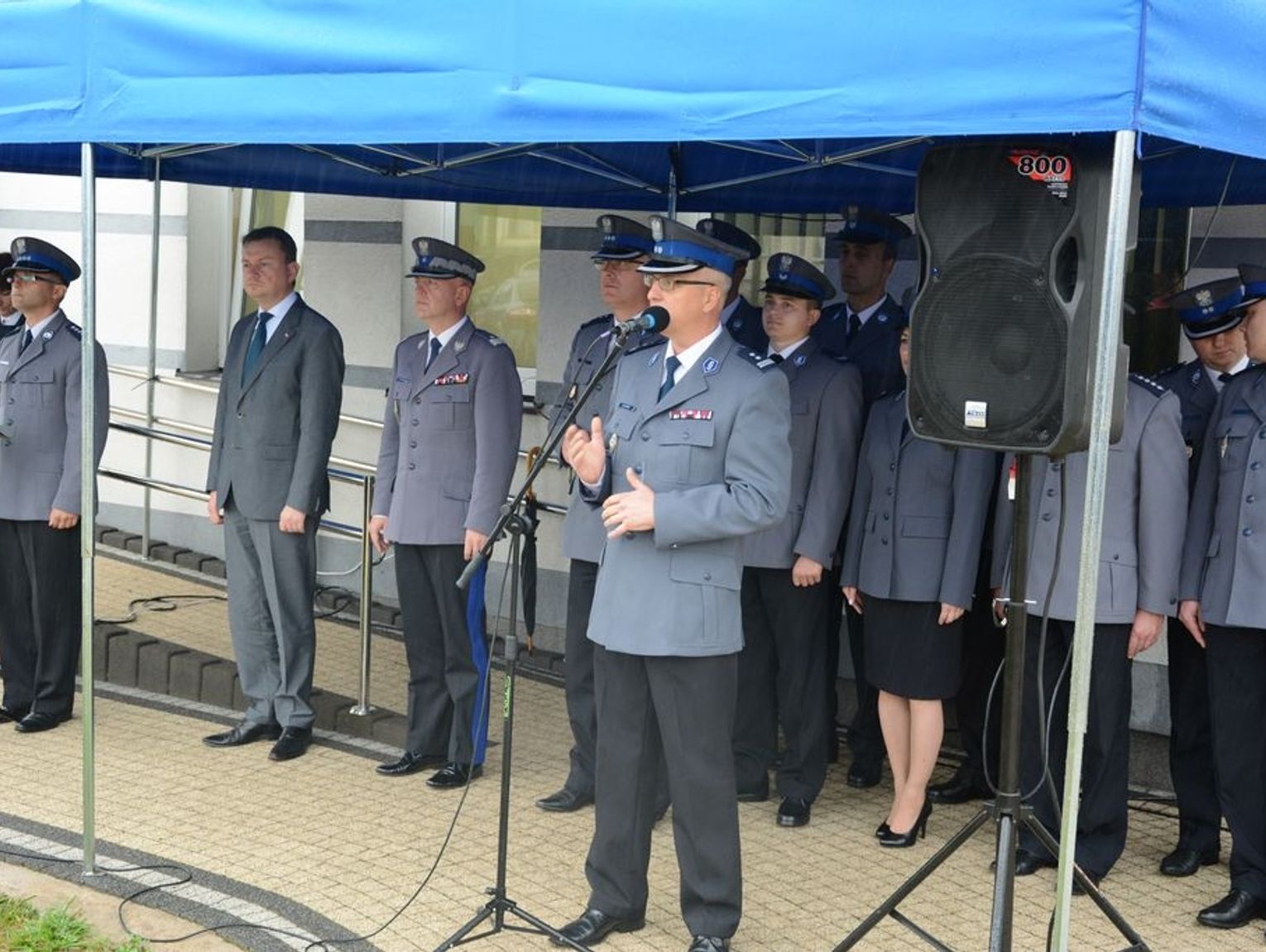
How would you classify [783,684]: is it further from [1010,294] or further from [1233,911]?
[1010,294]

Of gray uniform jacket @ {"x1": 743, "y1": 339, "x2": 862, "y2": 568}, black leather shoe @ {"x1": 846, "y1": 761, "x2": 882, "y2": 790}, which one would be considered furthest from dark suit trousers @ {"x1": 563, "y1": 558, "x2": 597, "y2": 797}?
black leather shoe @ {"x1": 846, "y1": 761, "x2": 882, "y2": 790}

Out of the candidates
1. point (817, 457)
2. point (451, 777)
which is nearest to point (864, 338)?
point (817, 457)

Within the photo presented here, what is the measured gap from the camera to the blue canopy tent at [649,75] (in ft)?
10.5

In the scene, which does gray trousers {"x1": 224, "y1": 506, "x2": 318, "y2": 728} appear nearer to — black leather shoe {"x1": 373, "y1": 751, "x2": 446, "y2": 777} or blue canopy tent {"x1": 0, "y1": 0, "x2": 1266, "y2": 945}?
black leather shoe {"x1": 373, "y1": 751, "x2": 446, "y2": 777}

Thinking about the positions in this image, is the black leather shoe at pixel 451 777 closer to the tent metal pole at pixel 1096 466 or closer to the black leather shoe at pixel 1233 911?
the black leather shoe at pixel 1233 911

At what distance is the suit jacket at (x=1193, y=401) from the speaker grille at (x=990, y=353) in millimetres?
1557

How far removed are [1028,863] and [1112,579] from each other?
2.85 feet

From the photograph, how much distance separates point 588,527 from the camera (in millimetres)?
5441

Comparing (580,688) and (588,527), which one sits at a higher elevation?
(588,527)

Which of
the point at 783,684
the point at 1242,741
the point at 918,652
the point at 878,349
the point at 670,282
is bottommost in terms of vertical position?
the point at 783,684

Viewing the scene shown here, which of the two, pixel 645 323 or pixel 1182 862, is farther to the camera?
pixel 1182 862

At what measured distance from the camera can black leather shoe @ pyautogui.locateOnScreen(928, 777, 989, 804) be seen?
572 centimetres

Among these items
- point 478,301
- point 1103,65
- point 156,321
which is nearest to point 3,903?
point 1103,65

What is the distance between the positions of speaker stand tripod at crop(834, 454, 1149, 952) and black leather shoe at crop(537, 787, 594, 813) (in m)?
1.69
